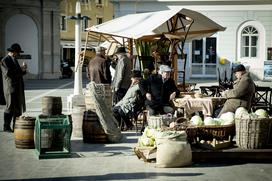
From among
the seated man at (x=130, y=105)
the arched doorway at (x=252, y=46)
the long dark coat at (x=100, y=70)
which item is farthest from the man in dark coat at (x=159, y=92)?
the arched doorway at (x=252, y=46)

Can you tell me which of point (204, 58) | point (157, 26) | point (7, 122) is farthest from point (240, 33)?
point (7, 122)

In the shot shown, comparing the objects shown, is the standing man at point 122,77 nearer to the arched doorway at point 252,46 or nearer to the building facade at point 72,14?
the arched doorway at point 252,46

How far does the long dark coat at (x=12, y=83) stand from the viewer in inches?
466

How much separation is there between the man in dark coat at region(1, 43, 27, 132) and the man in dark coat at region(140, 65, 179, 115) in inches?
113

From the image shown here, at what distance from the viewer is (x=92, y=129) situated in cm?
1051

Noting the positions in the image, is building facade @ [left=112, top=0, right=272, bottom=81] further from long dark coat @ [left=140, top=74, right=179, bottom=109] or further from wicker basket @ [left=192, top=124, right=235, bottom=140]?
wicker basket @ [left=192, top=124, right=235, bottom=140]

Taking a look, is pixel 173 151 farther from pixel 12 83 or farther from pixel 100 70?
pixel 100 70

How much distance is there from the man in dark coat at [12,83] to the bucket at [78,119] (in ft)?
4.59

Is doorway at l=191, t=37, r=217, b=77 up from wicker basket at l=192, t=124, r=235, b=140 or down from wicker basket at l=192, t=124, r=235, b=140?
up

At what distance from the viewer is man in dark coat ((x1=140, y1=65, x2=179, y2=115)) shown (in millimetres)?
10617

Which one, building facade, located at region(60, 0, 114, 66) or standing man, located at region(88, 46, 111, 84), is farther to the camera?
building facade, located at region(60, 0, 114, 66)

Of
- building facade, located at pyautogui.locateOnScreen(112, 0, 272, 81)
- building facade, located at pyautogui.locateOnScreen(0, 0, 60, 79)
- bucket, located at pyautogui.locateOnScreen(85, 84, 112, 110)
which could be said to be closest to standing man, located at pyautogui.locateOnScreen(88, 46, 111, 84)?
bucket, located at pyautogui.locateOnScreen(85, 84, 112, 110)

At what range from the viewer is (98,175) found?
7871mm

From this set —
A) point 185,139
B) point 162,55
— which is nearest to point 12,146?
point 185,139
